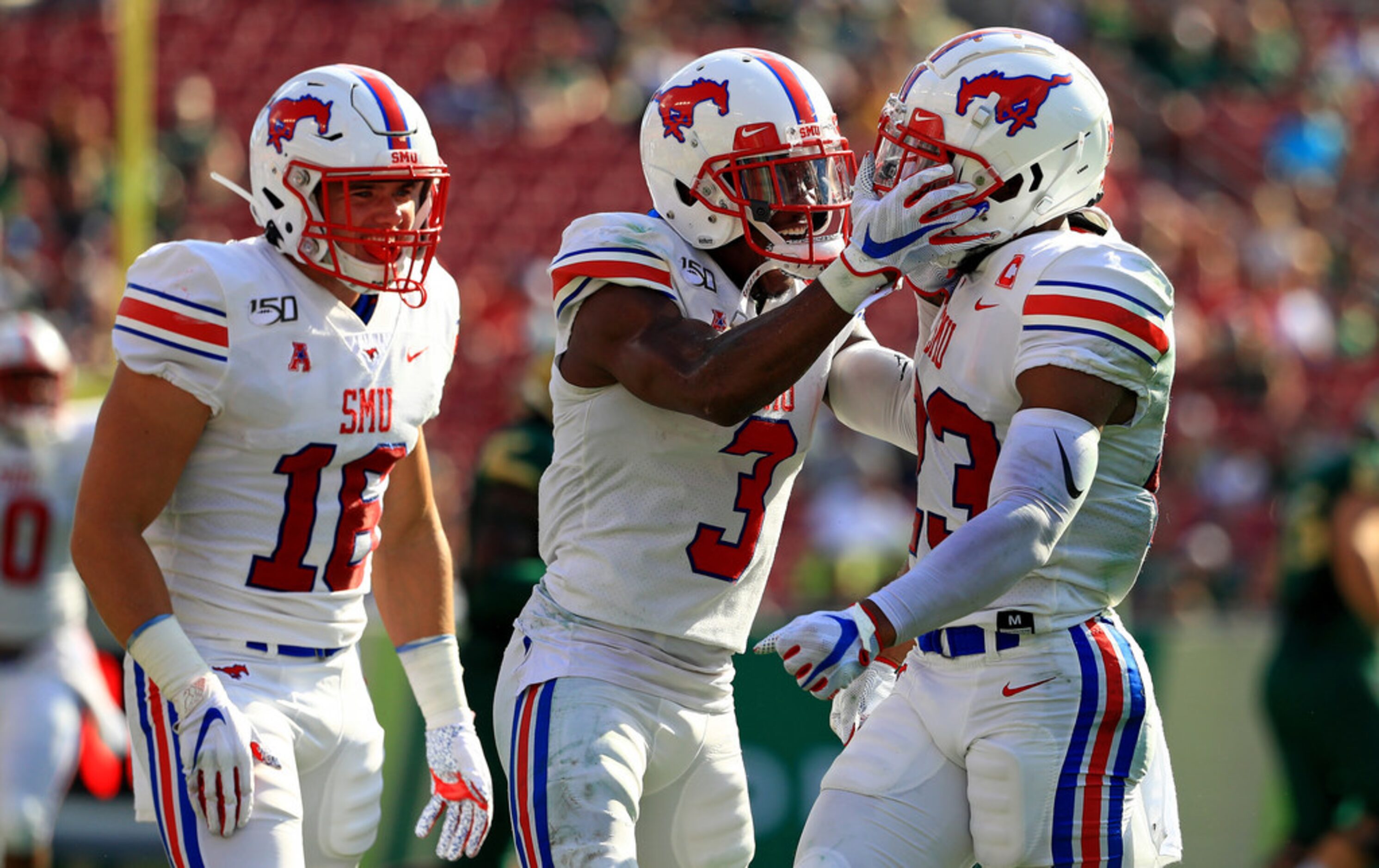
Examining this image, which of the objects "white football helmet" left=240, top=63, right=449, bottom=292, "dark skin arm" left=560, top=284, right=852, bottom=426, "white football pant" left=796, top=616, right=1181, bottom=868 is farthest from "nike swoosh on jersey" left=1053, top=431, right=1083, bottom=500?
"white football helmet" left=240, top=63, right=449, bottom=292

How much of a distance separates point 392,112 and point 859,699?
153 cm

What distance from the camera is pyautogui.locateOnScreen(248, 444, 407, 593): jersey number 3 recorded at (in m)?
3.69

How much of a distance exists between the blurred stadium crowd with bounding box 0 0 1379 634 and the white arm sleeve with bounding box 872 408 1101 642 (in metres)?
7.10

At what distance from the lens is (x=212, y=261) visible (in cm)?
363

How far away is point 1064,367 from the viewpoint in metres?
3.13

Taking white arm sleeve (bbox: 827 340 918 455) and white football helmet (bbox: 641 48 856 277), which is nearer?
white football helmet (bbox: 641 48 856 277)

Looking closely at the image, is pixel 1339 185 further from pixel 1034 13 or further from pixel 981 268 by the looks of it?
pixel 981 268

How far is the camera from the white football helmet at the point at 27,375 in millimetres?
6805

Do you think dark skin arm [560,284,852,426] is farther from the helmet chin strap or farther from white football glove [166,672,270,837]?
white football glove [166,672,270,837]

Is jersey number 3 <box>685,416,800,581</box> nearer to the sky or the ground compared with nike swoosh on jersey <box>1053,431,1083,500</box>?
nearer to the ground

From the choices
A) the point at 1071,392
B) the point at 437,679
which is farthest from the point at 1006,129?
the point at 437,679

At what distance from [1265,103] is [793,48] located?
442 centimetres

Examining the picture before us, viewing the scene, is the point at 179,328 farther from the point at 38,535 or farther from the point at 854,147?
the point at 854,147

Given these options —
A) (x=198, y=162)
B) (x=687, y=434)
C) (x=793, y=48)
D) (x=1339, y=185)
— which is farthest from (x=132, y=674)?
(x=1339, y=185)
